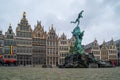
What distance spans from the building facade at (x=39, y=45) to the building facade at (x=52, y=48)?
5.29 ft

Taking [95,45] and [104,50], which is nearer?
[95,45]

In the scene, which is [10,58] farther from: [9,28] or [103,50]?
[103,50]

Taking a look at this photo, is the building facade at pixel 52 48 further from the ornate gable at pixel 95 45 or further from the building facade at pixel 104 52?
the building facade at pixel 104 52

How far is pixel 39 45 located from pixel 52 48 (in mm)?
5366

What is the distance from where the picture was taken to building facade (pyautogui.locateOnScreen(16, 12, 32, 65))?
82312 mm

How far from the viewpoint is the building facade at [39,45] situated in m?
85.6

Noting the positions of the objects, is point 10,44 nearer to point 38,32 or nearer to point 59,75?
point 38,32

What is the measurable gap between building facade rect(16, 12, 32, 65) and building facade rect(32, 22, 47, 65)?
1.96m

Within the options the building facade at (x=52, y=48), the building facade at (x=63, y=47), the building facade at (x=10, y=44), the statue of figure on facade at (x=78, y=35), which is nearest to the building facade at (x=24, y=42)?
the building facade at (x=10, y=44)

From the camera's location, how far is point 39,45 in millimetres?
86688

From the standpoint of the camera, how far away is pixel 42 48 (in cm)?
8725

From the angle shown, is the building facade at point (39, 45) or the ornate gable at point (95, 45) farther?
the ornate gable at point (95, 45)

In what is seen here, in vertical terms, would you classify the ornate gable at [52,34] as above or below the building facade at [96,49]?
above

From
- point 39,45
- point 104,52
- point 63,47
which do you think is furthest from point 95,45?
point 39,45
